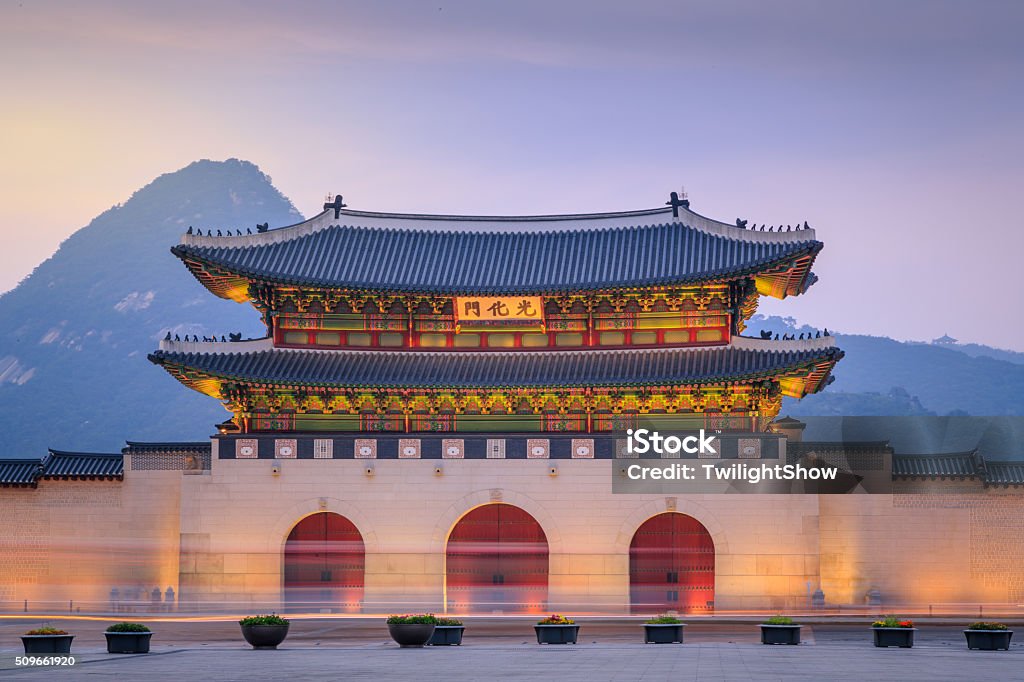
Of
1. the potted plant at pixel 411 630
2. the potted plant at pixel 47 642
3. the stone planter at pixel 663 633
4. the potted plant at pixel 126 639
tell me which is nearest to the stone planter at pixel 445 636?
the potted plant at pixel 411 630

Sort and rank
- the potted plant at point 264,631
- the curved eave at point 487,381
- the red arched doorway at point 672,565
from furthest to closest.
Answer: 1. the red arched doorway at point 672,565
2. the curved eave at point 487,381
3. the potted plant at point 264,631

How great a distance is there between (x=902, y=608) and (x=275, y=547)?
2001 cm

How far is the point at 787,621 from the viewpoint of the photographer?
31531mm

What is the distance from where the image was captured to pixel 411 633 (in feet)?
101

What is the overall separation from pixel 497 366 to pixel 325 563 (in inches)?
334

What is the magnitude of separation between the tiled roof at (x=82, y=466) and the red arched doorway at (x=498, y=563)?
1146 centimetres

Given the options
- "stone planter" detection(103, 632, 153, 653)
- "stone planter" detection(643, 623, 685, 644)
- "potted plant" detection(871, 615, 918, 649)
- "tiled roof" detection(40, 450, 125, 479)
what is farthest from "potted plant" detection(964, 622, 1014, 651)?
"tiled roof" detection(40, 450, 125, 479)

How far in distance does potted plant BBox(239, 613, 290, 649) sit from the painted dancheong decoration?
13.0 meters

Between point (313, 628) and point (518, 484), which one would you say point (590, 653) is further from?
point (518, 484)

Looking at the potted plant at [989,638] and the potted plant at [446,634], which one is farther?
the potted plant at [446,634]

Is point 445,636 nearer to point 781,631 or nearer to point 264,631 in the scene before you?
point 264,631

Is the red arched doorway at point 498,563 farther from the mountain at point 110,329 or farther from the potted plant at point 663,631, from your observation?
the mountain at point 110,329

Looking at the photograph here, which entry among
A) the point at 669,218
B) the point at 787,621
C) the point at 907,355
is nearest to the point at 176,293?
the point at 907,355

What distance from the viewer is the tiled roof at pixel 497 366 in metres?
42.3
